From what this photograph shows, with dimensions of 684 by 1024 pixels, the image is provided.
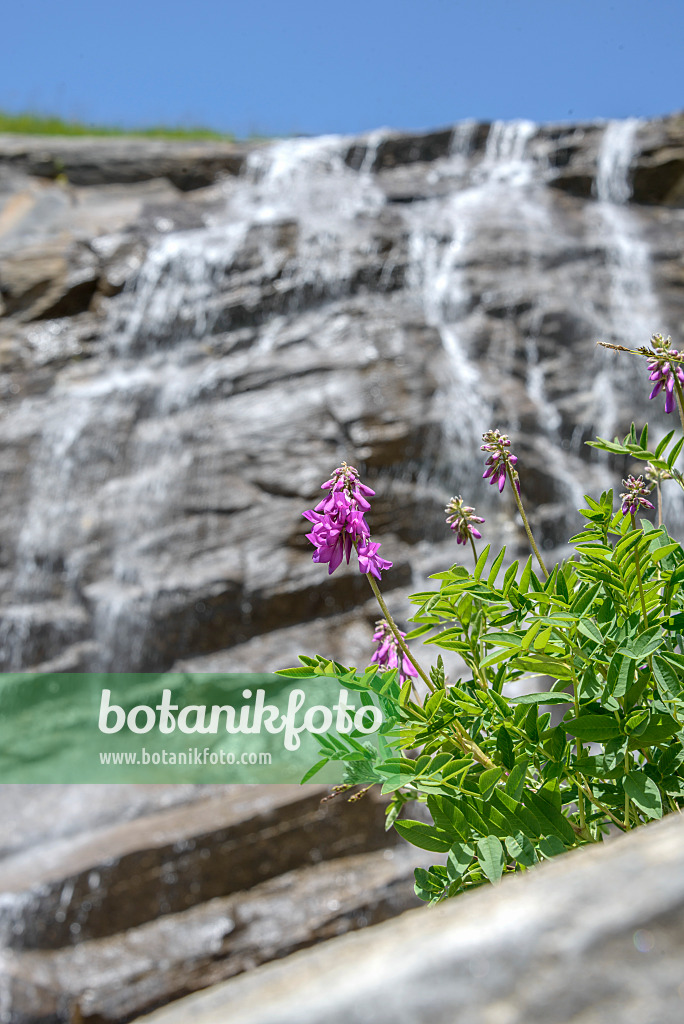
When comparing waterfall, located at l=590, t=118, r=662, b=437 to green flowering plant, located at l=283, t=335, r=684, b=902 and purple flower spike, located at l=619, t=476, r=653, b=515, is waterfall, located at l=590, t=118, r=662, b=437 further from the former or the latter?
green flowering plant, located at l=283, t=335, r=684, b=902

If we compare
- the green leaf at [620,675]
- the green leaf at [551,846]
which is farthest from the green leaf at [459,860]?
the green leaf at [620,675]

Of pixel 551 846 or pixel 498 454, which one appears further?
pixel 498 454

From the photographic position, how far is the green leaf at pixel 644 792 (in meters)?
1.34

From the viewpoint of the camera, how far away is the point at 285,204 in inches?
468

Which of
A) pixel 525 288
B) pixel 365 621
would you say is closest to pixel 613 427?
pixel 525 288

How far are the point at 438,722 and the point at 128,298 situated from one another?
10022mm

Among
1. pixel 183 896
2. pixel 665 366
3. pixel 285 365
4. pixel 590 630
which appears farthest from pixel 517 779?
pixel 285 365

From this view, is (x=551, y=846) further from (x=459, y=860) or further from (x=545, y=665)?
(x=545, y=665)

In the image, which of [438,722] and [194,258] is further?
[194,258]

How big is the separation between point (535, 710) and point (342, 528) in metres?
0.53

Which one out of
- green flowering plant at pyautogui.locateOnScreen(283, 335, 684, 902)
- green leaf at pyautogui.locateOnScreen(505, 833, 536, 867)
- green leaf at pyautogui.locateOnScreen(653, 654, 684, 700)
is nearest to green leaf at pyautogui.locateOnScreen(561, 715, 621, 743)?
green flowering plant at pyautogui.locateOnScreen(283, 335, 684, 902)

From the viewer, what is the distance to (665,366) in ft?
6.47

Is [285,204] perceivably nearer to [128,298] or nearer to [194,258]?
[194,258]

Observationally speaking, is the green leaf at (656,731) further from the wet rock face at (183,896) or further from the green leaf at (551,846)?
the wet rock face at (183,896)
